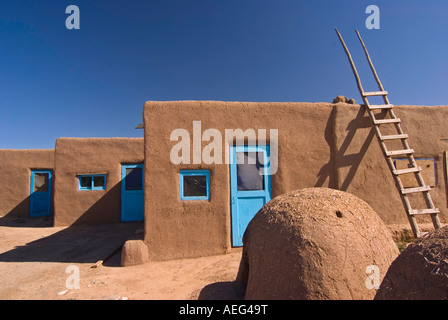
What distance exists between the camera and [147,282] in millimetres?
3670

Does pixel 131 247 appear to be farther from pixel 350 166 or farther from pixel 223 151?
pixel 350 166

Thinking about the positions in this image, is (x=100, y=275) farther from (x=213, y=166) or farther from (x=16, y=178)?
(x=16, y=178)

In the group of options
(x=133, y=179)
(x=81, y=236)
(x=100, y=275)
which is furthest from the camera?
(x=133, y=179)

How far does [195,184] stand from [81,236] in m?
4.51

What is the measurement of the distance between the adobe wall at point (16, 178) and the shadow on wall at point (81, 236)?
0.10 metres

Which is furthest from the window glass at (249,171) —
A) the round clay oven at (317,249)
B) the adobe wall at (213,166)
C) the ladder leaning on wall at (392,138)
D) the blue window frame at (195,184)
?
the round clay oven at (317,249)

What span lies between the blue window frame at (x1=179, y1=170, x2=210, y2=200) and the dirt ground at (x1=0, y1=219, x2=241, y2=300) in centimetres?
121

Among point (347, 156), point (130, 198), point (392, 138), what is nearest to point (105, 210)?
point (130, 198)

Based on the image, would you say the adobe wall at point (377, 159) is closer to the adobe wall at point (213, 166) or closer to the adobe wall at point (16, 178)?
the adobe wall at point (213, 166)

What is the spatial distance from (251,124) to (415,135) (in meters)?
3.58

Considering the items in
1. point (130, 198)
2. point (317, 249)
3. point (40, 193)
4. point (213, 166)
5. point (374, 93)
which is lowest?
point (317, 249)

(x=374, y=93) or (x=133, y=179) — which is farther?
(x=133, y=179)

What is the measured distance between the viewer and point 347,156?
4.94m
